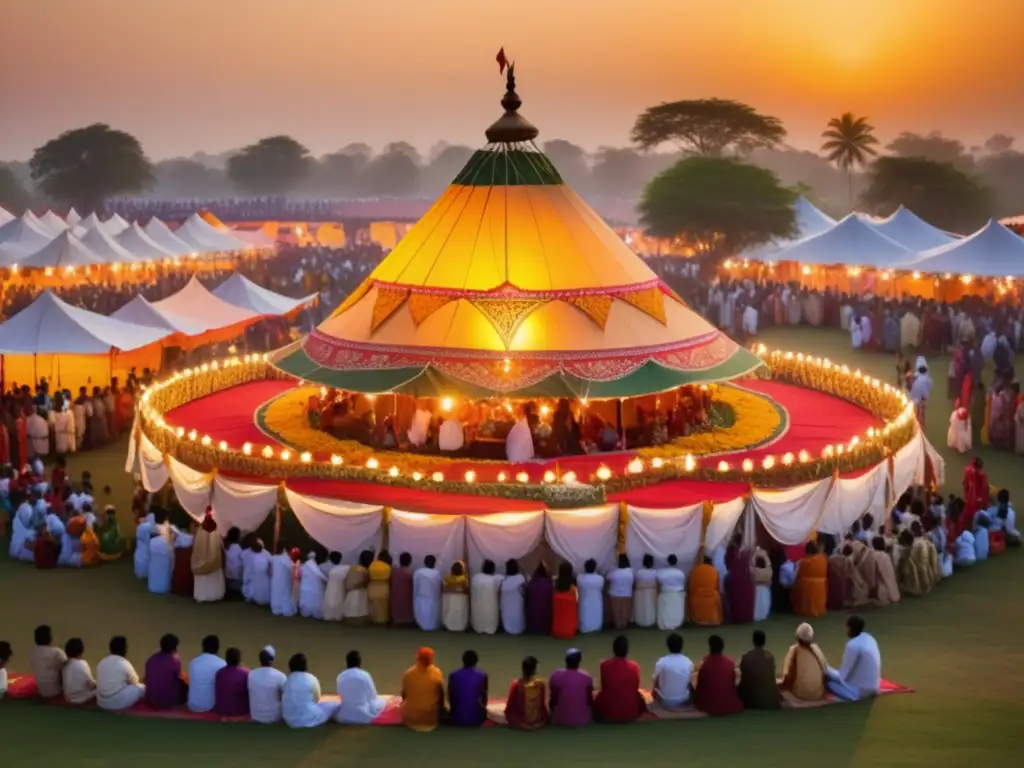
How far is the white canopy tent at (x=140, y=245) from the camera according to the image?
45312 mm

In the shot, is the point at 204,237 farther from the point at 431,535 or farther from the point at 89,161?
the point at 431,535

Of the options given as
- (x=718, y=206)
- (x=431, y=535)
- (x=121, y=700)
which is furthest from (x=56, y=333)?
(x=718, y=206)

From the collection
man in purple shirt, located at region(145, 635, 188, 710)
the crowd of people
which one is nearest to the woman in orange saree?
the crowd of people

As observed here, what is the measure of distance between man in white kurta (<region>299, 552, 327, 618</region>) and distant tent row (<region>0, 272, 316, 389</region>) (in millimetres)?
11054

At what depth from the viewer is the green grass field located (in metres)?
10.7

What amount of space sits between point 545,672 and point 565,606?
1.01 metres

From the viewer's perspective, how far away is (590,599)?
1415cm

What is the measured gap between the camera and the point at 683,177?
162 feet

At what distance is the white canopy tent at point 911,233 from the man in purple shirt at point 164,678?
31.8 m

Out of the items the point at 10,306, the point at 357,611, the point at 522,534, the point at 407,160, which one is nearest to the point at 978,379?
the point at 522,534

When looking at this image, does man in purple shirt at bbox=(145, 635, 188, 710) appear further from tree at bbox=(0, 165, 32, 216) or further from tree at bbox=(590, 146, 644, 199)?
tree at bbox=(590, 146, 644, 199)

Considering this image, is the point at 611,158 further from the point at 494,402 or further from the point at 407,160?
the point at 494,402

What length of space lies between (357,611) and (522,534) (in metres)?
1.95

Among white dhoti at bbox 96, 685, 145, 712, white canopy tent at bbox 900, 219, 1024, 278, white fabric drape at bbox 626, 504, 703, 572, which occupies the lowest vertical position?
white dhoti at bbox 96, 685, 145, 712
